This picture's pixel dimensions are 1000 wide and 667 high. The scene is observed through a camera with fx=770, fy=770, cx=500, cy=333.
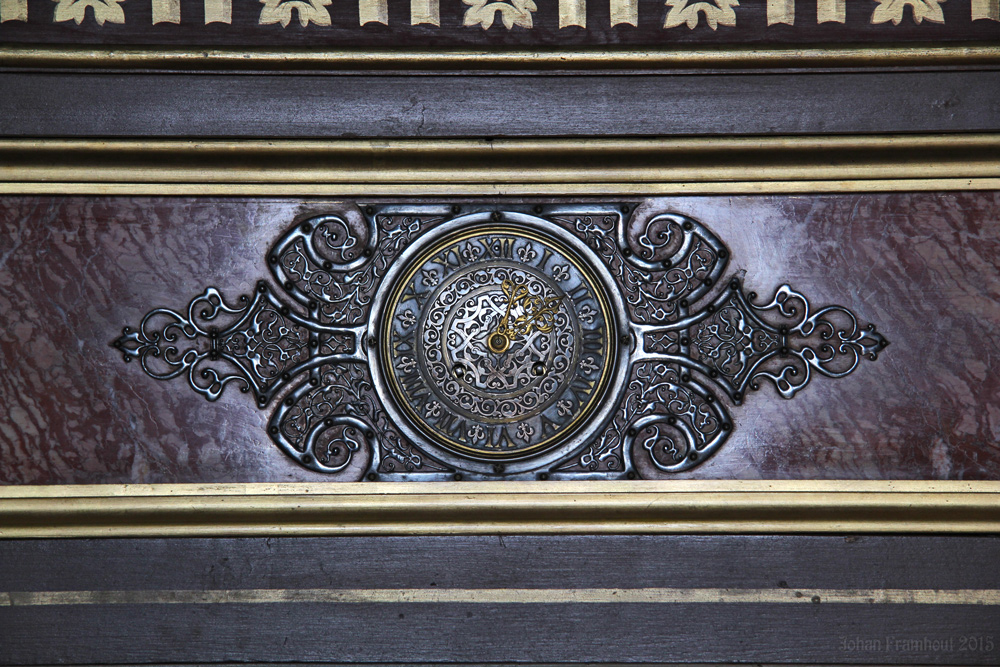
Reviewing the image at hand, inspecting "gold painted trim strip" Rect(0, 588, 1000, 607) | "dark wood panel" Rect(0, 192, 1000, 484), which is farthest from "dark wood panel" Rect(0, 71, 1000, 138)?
"gold painted trim strip" Rect(0, 588, 1000, 607)

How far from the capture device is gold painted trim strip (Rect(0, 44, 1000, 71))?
4.82 ft

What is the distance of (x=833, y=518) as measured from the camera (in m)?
1.48

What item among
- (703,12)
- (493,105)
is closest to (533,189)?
(493,105)

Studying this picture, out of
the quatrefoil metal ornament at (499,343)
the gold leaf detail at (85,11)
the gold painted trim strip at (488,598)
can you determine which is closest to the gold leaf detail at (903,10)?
the quatrefoil metal ornament at (499,343)

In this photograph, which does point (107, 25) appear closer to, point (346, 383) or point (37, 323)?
point (37, 323)

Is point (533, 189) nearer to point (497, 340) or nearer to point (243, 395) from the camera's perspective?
point (497, 340)

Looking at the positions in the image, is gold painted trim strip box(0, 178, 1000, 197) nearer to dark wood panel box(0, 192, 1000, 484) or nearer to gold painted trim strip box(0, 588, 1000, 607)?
dark wood panel box(0, 192, 1000, 484)

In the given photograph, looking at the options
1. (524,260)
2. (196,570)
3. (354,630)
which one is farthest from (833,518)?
(196,570)

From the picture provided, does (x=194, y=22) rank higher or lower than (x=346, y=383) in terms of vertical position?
higher

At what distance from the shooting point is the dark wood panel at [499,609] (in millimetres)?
1460

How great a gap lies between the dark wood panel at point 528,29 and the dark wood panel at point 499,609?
3.15 feet

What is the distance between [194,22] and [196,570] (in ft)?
3.44

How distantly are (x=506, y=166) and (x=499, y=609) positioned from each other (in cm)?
86

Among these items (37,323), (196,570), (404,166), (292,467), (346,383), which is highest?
(404,166)
